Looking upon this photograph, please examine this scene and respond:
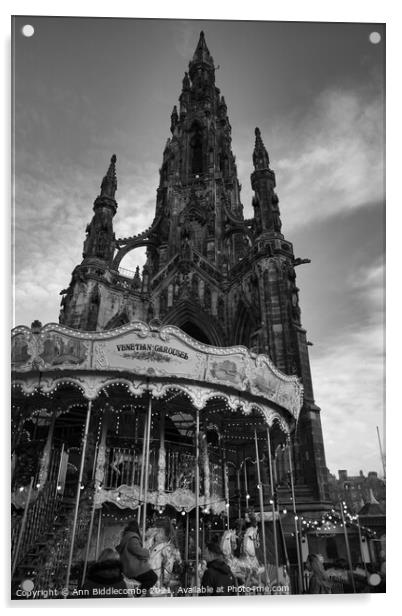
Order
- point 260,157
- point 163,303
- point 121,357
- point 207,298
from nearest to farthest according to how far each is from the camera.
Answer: point 121,357 < point 260,157 < point 207,298 < point 163,303

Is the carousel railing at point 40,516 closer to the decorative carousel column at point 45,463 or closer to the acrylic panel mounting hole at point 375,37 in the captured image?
the decorative carousel column at point 45,463

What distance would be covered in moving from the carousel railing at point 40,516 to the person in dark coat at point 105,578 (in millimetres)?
1934

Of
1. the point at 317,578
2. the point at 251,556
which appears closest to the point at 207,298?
the point at 251,556

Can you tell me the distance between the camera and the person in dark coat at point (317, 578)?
740cm

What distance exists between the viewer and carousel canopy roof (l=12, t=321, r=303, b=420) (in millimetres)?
10820

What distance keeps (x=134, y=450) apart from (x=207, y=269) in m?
15.7

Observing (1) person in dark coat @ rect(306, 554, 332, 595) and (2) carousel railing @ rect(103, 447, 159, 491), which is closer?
(1) person in dark coat @ rect(306, 554, 332, 595)

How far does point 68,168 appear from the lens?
430 inches

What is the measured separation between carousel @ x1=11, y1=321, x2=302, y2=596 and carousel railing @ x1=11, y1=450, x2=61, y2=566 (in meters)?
0.03

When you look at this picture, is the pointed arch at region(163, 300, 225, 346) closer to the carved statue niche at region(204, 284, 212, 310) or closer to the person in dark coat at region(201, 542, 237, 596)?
the carved statue niche at region(204, 284, 212, 310)

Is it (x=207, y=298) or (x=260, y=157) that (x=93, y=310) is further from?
(x=260, y=157)

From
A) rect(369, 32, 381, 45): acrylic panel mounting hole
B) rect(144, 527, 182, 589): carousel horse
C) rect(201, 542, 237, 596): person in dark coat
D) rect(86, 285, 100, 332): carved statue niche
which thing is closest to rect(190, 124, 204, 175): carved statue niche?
rect(86, 285, 100, 332): carved statue niche

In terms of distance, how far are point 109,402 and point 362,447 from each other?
786 cm

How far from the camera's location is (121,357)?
35.9 ft
